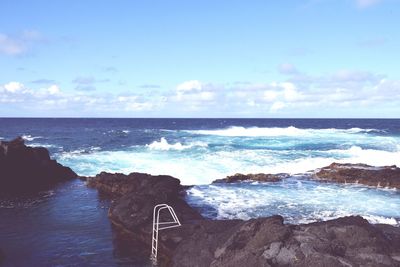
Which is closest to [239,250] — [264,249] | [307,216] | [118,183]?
[264,249]

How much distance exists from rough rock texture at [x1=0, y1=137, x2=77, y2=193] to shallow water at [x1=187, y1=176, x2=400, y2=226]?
9.34m

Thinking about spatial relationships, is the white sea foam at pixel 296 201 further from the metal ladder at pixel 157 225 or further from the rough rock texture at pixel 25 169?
the rough rock texture at pixel 25 169

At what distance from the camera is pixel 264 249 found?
846 cm

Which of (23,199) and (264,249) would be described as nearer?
(264,249)

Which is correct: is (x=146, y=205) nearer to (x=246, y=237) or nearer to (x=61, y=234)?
(x=61, y=234)

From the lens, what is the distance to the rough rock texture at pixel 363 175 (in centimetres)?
2275

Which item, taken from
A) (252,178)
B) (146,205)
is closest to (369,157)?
(252,178)

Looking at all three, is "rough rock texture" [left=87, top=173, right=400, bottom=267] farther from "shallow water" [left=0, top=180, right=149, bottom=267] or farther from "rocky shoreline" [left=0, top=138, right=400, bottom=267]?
"shallow water" [left=0, top=180, right=149, bottom=267]

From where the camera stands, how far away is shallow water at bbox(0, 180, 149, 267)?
41.9ft

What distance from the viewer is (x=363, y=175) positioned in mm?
24000

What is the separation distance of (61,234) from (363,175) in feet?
56.2

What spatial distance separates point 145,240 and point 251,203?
6.31 m

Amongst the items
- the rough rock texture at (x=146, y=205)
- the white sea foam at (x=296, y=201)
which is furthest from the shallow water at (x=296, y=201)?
the rough rock texture at (x=146, y=205)

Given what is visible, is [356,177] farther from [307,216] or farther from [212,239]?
[212,239]
